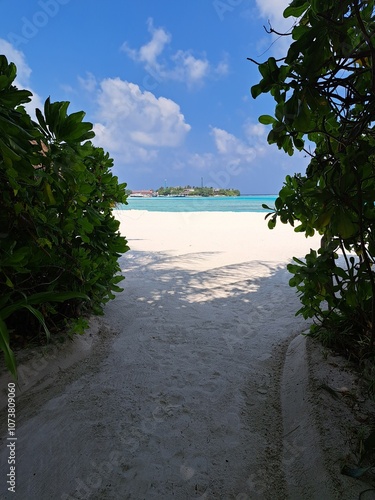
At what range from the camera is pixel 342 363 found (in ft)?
6.01

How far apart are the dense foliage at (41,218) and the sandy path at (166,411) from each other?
1.70 feet

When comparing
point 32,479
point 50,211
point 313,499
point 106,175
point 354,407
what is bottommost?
point 32,479

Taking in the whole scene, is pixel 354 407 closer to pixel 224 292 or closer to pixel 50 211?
pixel 50 211

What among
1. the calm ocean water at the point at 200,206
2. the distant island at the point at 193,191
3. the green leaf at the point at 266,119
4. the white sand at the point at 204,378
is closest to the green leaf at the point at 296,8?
the green leaf at the point at 266,119

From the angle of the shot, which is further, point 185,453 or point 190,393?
point 190,393

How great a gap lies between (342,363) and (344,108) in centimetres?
156

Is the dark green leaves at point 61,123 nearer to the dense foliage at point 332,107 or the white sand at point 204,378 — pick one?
the dense foliage at point 332,107

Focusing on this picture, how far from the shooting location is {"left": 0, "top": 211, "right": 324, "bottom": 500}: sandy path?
1268 mm

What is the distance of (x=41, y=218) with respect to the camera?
1885 millimetres

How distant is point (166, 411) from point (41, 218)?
1.53 meters

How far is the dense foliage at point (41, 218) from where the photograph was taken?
4.22ft

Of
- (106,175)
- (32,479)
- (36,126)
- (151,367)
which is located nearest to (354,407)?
(151,367)

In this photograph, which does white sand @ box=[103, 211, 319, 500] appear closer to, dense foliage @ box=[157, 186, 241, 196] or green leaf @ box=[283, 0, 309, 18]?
green leaf @ box=[283, 0, 309, 18]

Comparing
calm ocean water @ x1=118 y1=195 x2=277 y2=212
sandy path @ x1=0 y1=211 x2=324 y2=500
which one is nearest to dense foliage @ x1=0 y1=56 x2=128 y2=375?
sandy path @ x1=0 y1=211 x2=324 y2=500
